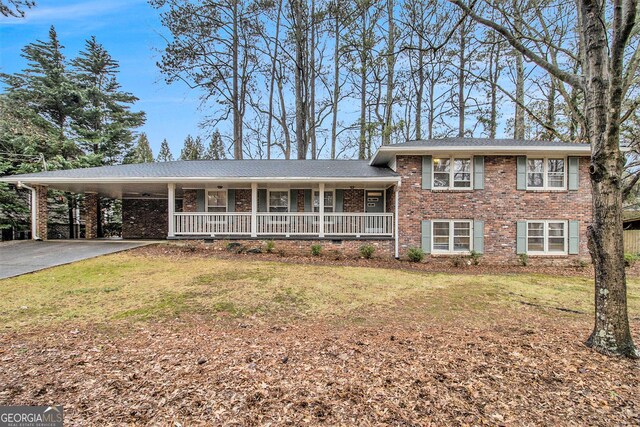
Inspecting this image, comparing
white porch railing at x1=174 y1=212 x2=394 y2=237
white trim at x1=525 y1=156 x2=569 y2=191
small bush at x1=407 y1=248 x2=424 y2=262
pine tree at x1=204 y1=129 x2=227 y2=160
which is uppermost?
pine tree at x1=204 y1=129 x2=227 y2=160

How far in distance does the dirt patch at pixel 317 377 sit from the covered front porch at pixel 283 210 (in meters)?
7.82

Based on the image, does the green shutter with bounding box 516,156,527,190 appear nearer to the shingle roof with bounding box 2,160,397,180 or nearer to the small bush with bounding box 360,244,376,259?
the shingle roof with bounding box 2,160,397,180

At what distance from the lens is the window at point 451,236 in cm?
1146

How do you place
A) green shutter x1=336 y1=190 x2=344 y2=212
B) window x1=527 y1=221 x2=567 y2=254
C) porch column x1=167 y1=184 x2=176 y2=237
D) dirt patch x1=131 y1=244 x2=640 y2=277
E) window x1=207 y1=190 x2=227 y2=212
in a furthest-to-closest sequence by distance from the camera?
window x1=207 y1=190 x2=227 y2=212 < green shutter x1=336 y1=190 x2=344 y2=212 < porch column x1=167 y1=184 x2=176 y2=237 < window x1=527 y1=221 x2=567 y2=254 < dirt patch x1=131 y1=244 x2=640 y2=277

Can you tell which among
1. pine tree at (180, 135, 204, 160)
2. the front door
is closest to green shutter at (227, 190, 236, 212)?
the front door

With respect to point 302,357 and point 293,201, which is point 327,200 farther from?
point 302,357

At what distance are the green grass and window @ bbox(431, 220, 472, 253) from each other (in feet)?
8.25

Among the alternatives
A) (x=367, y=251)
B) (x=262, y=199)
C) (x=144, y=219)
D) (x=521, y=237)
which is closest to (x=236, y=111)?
(x=144, y=219)

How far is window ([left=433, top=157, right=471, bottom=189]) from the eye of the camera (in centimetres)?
1149

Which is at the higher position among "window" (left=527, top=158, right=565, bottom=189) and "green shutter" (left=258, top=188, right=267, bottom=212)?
"window" (left=527, top=158, right=565, bottom=189)

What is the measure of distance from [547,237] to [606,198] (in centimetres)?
981

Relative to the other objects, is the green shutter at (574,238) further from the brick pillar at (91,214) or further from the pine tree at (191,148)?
the pine tree at (191,148)

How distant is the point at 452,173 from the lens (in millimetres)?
11484

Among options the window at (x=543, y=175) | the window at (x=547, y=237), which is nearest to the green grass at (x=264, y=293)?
the window at (x=547, y=237)
